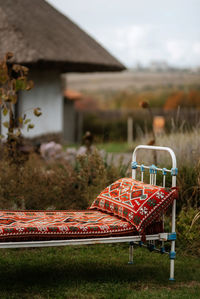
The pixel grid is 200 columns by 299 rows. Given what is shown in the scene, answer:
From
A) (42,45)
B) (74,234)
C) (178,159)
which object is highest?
(42,45)

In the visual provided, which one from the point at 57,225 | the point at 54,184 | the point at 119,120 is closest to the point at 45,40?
the point at 54,184

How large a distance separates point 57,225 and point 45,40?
8252 mm

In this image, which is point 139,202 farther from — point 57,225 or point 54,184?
point 54,184

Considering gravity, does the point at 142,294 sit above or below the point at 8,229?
below

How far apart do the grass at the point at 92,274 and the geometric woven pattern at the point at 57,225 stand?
455 mm

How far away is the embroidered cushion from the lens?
4.17 metres

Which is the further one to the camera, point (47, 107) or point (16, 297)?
point (47, 107)

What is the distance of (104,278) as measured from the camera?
14.5 ft

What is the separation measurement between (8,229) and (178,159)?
272 centimetres

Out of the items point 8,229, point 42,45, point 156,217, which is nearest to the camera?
point 8,229

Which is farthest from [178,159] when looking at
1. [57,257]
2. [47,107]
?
[47,107]

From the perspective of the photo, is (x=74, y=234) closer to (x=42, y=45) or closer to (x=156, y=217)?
(x=156, y=217)

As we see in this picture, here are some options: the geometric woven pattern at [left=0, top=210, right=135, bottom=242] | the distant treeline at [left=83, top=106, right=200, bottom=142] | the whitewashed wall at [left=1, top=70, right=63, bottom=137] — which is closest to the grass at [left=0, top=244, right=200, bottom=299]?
the geometric woven pattern at [left=0, top=210, right=135, bottom=242]

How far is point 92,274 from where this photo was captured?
178 inches
